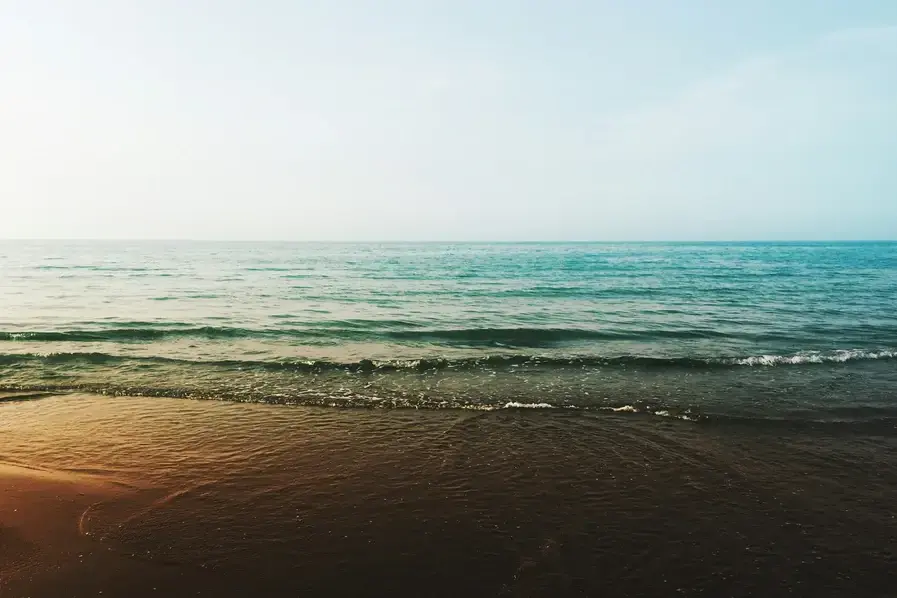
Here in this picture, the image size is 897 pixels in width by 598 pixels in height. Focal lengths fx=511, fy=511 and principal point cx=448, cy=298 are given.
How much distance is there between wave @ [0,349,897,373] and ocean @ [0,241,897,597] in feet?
0.34

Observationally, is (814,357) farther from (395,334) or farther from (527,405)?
(395,334)

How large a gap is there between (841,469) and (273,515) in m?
8.30

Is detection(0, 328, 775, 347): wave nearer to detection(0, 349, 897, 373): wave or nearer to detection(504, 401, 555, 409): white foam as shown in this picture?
detection(0, 349, 897, 373): wave

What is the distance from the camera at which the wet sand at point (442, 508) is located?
17.1 feet

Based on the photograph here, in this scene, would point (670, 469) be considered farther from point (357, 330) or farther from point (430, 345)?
point (357, 330)

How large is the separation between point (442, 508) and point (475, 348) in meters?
11.2

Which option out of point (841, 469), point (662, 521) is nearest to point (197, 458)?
point (662, 521)

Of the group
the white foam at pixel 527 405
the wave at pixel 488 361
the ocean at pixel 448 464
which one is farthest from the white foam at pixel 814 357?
the white foam at pixel 527 405

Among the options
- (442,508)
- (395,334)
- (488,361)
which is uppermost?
(395,334)

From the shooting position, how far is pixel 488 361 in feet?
51.1

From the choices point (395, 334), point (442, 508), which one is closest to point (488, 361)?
point (395, 334)

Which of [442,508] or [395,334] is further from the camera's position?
[395,334]

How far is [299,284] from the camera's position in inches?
→ 1561

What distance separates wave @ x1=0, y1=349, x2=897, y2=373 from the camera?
1487 centimetres
